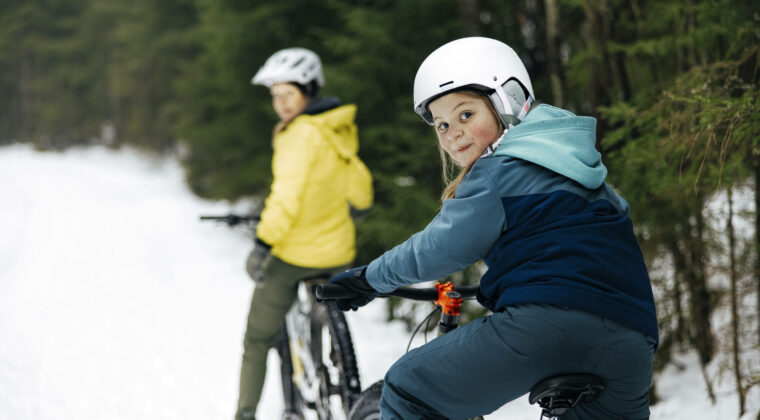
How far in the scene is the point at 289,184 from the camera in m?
3.44

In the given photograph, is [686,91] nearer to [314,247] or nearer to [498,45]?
[498,45]

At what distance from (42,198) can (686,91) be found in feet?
57.2

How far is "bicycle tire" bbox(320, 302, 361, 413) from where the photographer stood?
334 cm

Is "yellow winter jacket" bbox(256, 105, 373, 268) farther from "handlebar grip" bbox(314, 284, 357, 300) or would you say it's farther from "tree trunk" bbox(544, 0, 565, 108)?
"tree trunk" bbox(544, 0, 565, 108)

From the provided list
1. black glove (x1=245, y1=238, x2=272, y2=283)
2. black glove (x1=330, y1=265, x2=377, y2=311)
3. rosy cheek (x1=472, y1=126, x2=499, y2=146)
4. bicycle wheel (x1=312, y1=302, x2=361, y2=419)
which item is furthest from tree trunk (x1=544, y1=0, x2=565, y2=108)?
black glove (x1=330, y1=265, x2=377, y2=311)

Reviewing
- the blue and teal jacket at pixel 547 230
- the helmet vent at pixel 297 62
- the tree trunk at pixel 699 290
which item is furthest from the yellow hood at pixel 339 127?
the tree trunk at pixel 699 290

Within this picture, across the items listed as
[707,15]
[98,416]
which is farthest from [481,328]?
[98,416]

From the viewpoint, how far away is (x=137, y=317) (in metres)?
7.33

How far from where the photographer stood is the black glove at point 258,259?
355 centimetres

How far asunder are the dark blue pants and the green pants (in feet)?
6.51

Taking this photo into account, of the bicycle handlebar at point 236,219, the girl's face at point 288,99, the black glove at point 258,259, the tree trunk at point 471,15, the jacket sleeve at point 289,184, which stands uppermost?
the tree trunk at point 471,15

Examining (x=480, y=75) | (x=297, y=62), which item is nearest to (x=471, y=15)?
(x=297, y=62)

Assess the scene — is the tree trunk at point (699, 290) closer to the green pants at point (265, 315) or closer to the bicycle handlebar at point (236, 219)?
the green pants at point (265, 315)

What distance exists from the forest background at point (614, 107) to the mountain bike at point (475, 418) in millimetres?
1193
